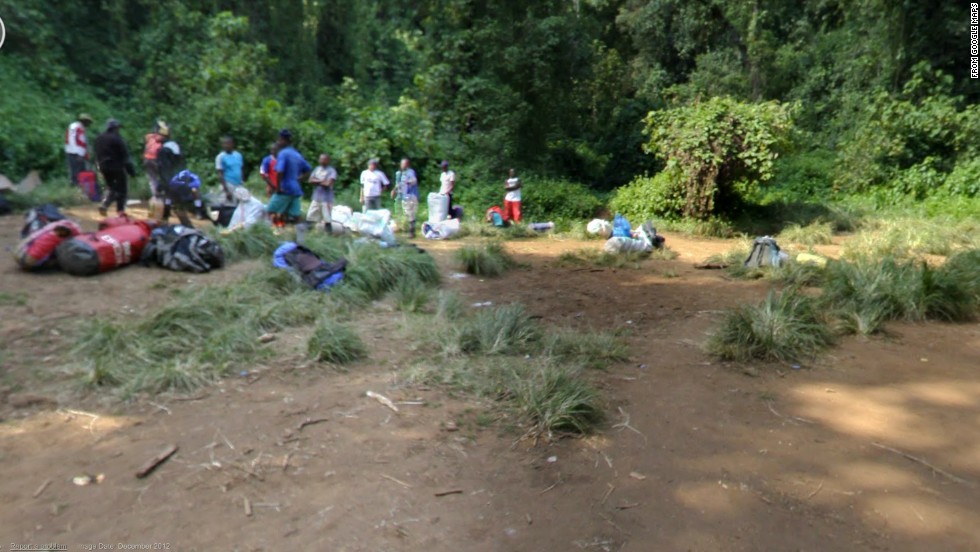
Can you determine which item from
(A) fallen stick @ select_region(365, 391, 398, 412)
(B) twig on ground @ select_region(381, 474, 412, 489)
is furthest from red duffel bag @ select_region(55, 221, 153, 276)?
(B) twig on ground @ select_region(381, 474, 412, 489)

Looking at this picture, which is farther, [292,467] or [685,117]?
[685,117]

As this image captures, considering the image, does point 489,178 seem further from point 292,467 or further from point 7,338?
point 292,467

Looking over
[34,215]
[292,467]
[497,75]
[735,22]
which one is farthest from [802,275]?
[735,22]

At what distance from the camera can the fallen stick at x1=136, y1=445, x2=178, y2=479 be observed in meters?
4.24

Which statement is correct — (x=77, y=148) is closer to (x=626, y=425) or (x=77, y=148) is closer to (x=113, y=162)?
(x=113, y=162)

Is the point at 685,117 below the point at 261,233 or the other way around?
the other way around

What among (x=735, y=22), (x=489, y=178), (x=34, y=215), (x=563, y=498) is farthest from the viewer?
(x=735, y=22)

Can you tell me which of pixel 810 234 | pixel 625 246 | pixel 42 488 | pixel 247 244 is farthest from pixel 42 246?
pixel 810 234

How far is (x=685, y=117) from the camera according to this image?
637 inches

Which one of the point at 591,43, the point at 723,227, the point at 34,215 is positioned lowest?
the point at 723,227

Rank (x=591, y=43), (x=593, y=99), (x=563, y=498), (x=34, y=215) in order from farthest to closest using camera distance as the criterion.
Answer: (x=593, y=99)
(x=591, y=43)
(x=34, y=215)
(x=563, y=498)

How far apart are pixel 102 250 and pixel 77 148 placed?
586 centimetres

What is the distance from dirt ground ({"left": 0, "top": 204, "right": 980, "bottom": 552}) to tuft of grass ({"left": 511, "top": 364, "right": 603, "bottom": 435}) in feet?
0.46

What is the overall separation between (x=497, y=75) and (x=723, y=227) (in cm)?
752
